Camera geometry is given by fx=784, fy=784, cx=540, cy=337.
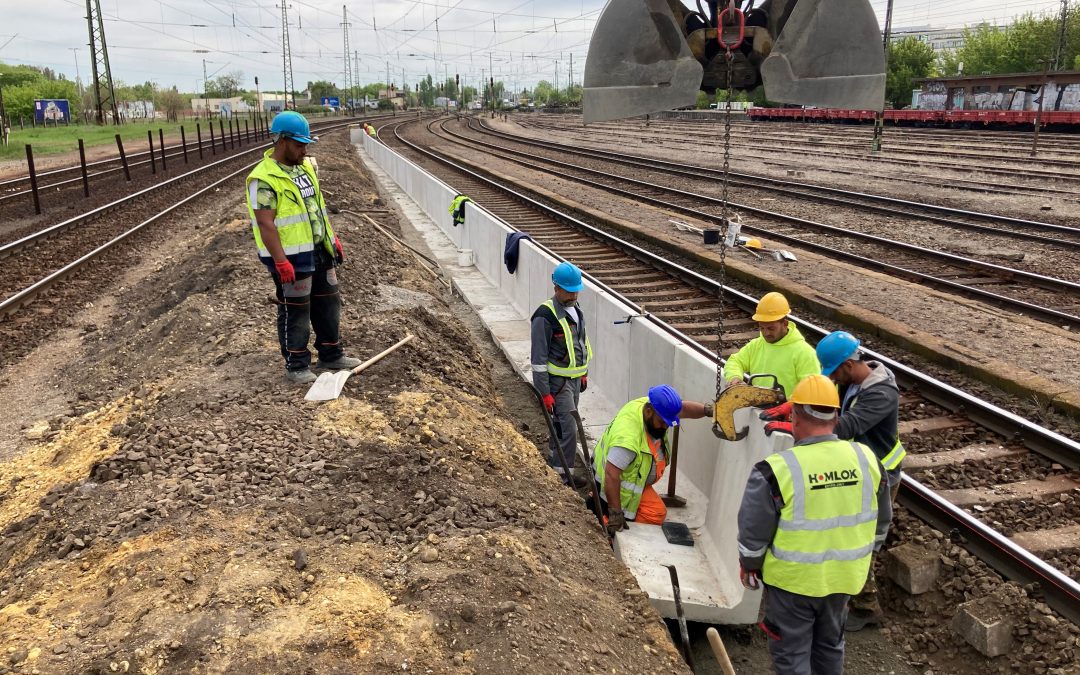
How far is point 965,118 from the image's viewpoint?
46.5 metres

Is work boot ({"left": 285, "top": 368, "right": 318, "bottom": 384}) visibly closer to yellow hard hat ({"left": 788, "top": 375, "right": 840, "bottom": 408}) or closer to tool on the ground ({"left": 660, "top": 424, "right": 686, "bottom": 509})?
tool on the ground ({"left": 660, "top": 424, "right": 686, "bottom": 509})

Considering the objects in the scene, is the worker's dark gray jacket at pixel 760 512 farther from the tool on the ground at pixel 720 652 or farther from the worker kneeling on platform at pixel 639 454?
the worker kneeling on platform at pixel 639 454

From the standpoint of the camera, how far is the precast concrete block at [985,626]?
4629 millimetres

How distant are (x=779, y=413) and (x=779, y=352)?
21.2 inches

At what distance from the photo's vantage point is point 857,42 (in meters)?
4.87

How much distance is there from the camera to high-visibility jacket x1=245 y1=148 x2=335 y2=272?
5.77m

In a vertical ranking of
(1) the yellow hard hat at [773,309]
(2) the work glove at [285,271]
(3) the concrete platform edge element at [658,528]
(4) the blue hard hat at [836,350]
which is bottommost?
(3) the concrete platform edge element at [658,528]

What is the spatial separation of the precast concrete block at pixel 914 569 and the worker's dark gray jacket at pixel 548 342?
2938 mm

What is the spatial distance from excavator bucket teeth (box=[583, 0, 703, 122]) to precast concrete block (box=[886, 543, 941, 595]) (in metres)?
3.36

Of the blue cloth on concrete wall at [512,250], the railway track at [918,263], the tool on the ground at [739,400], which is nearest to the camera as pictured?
the tool on the ground at [739,400]

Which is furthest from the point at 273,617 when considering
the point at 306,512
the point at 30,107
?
the point at 30,107

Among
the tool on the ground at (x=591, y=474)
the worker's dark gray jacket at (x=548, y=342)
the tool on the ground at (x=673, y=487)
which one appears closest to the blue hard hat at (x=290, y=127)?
the worker's dark gray jacket at (x=548, y=342)

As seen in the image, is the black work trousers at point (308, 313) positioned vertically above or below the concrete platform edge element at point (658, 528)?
above

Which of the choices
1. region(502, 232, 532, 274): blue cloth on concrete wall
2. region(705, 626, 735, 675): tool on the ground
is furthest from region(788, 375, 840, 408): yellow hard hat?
region(502, 232, 532, 274): blue cloth on concrete wall
